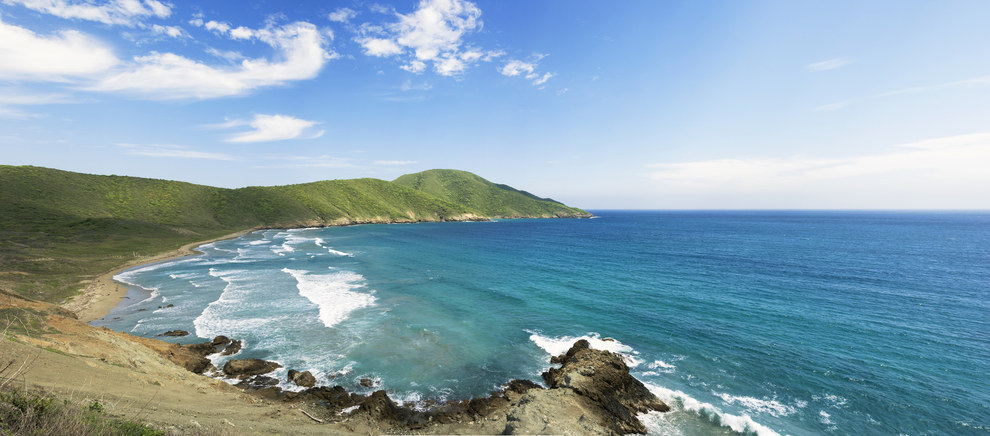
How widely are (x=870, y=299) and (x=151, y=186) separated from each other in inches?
7130

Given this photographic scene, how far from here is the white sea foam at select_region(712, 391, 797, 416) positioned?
1777 cm

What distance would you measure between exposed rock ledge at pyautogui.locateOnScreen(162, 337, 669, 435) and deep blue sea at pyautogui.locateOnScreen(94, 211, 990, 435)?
123 cm

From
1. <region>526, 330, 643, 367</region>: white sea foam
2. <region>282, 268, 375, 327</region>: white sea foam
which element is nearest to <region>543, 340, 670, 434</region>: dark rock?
<region>526, 330, 643, 367</region>: white sea foam

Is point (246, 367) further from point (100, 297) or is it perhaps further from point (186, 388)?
point (100, 297)

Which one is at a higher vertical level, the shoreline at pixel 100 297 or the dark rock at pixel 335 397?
the shoreline at pixel 100 297

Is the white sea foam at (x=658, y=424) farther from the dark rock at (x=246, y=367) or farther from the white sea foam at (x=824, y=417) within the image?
the dark rock at (x=246, y=367)

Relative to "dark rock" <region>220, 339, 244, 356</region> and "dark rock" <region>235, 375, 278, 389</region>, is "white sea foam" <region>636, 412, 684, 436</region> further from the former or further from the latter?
"dark rock" <region>220, 339, 244, 356</region>

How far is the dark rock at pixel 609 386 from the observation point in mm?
17172

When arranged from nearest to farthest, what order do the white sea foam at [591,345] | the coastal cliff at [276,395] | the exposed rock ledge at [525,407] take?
the coastal cliff at [276,395] < the exposed rock ledge at [525,407] < the white sea foam at [591,345]

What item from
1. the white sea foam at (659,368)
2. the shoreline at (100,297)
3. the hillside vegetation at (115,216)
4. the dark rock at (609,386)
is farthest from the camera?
the hillside vegetation at (115,216)

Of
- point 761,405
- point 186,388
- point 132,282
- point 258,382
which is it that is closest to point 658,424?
point 761,405

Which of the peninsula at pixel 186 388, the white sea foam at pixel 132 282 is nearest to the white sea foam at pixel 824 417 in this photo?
the peninsula at pixel 186 388

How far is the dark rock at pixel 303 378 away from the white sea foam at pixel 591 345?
50.3ft

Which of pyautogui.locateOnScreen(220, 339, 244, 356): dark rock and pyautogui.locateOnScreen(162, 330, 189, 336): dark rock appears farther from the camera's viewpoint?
pyautogui.locateOnScreen(162, 330, 189, 336): dark rock
